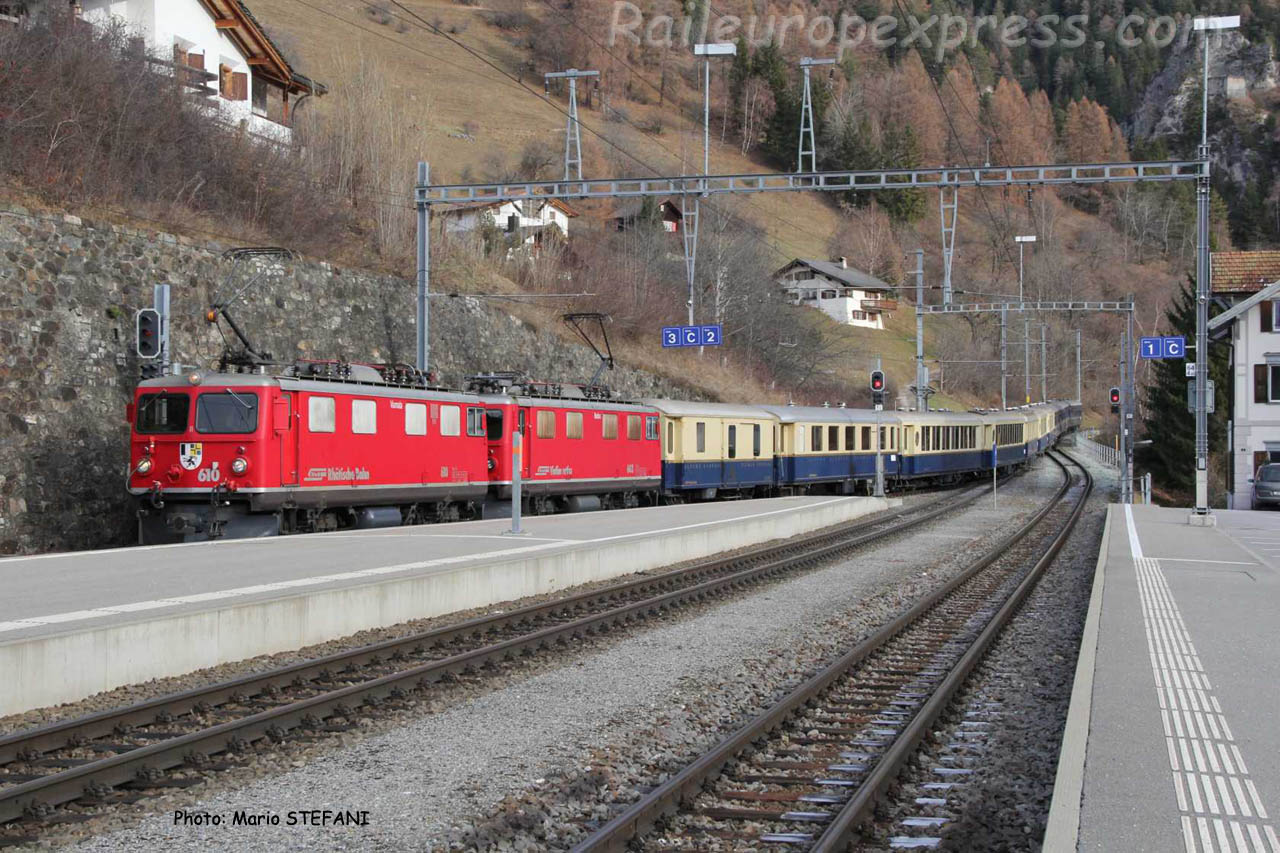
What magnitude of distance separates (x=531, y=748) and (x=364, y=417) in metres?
12.7

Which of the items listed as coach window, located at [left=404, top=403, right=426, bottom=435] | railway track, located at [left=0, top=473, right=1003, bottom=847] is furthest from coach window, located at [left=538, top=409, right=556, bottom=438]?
railway track, located at [left=0, top=473, right=1003, bottom=847]

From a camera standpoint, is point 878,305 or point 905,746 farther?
point 878,305

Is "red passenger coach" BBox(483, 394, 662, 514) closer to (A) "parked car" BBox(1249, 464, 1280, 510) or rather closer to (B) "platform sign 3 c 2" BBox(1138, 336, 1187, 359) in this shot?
(B) "platform sign 3 c 2" BBox(1138, 336, 1187, 359)

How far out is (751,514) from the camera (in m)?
25.0

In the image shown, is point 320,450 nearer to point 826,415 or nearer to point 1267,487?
point 826,415

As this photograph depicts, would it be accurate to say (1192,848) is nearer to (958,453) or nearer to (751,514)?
(751,514)

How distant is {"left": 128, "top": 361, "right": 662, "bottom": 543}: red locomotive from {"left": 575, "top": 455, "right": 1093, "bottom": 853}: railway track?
32.1 ft

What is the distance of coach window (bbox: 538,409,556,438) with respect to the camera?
25406 millimetres

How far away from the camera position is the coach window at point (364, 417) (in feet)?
65.4

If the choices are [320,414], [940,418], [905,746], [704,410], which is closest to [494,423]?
[320,414]

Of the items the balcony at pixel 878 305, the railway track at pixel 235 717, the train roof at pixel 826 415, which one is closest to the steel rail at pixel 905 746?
the railway track at pixel 235 717

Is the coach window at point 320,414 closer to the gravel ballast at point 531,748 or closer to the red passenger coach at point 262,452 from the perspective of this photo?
the red passenger coach at point 262,452

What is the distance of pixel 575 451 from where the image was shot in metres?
26.9

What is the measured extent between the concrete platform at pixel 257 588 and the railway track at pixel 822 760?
4.54 meters
